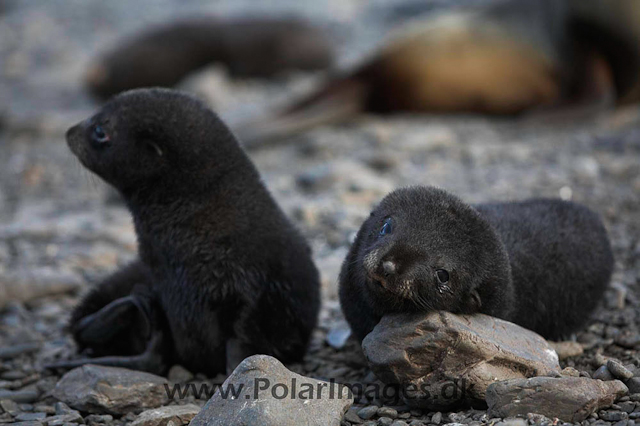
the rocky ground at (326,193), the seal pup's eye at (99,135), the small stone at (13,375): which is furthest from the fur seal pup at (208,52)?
the small stone at (13,375)

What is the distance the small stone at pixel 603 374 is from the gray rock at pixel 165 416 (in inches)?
62.4

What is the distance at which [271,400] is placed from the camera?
3.26 meters

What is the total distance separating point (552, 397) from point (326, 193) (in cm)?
376

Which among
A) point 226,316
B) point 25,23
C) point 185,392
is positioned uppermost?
point 25,23

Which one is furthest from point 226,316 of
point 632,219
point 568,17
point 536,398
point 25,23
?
point 25,23

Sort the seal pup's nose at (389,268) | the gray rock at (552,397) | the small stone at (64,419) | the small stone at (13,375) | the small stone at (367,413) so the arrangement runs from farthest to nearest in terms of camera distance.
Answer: the small stone at (13,375)
the small stone at (64,419)
the small stone at (367,413)
the seal pup's nose at (389,268)
the gray rock at (552,397)

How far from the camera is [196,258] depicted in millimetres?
4195

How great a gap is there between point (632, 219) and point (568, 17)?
12.1 ft

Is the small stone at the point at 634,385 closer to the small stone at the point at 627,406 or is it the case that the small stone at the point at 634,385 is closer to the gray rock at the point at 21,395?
the small stone at the point at 627,406

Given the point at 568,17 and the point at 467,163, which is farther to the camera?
the point at 568,17

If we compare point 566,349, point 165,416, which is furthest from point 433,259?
point 165,416

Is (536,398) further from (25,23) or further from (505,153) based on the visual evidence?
(25,23)

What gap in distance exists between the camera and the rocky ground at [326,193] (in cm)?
414

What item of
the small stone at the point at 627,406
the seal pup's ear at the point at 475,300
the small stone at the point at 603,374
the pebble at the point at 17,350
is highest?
the seal pup's ear at the point at 475,300
